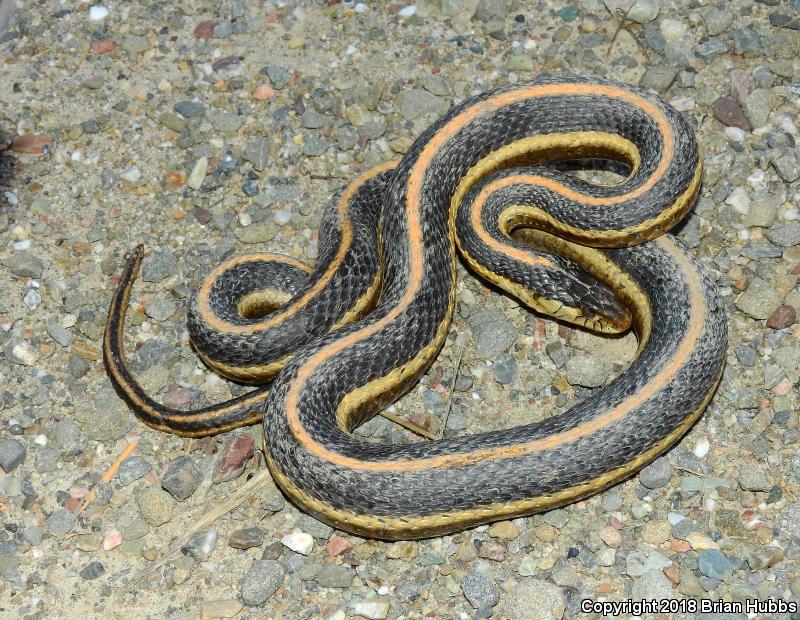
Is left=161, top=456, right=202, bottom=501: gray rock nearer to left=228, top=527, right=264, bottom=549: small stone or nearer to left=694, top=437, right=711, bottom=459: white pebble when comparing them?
left=228, top=527, right=264, bottom=549: small stone

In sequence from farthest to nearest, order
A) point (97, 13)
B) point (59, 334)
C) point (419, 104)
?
point (97, 13) < point (419, 104) < point (59, 334)

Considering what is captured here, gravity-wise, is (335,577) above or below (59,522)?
above

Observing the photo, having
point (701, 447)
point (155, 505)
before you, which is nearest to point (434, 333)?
point (701, 447)

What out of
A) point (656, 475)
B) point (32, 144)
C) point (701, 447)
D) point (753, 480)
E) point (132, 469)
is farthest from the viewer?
point (32, 144)

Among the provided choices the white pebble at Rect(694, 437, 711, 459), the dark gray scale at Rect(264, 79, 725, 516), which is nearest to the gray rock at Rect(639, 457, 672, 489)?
the white pebble at Rect(694, 437, 711, 459)

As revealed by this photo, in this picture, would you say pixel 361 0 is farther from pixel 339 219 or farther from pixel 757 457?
pixel 757 457

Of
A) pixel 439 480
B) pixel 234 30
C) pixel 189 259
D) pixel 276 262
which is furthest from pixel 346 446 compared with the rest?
pixel 234 30

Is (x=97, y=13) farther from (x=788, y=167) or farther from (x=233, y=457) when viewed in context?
(x=788, y=167)
